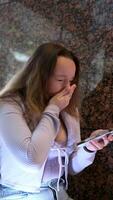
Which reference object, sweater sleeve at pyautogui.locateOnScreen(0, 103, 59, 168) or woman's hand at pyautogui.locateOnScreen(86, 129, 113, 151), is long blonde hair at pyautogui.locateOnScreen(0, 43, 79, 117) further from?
woman's hand at pyautogui.locateOnScreen(86, 129, 113, 151)

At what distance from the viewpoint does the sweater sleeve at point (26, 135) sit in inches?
45.2

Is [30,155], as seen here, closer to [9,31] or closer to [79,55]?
[79,55]

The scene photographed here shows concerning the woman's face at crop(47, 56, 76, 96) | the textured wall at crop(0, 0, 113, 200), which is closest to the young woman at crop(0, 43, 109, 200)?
the woman's face at crop(47, 56, 76, 96)

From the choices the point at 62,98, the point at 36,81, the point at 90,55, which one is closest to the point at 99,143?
the point at 62,98

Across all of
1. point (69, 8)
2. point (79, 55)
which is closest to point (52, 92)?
point (79, 55)

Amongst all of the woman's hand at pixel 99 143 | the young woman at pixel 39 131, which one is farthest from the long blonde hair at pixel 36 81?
the woman's hand at pixel 99 143

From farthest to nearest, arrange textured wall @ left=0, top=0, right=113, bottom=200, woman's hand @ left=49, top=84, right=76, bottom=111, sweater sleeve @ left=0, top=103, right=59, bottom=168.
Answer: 1. textured wall @ left=0, top=0, right=113, bottom=200
2. woman's hand @ left=49, top=84, right=76, bottom=111
3. sweater sleeve @ left=0, top=103, right=59, bottom=168

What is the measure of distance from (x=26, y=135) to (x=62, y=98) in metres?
0.23

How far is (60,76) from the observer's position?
1.35 meters

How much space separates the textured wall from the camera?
156 centimetres

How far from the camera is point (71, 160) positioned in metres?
1.48

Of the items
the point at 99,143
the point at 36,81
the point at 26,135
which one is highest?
the point at 36,81

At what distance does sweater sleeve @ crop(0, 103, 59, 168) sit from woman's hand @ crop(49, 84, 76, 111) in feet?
0.19

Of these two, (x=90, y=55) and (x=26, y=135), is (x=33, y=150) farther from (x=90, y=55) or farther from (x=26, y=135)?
(x=90, y=55)
